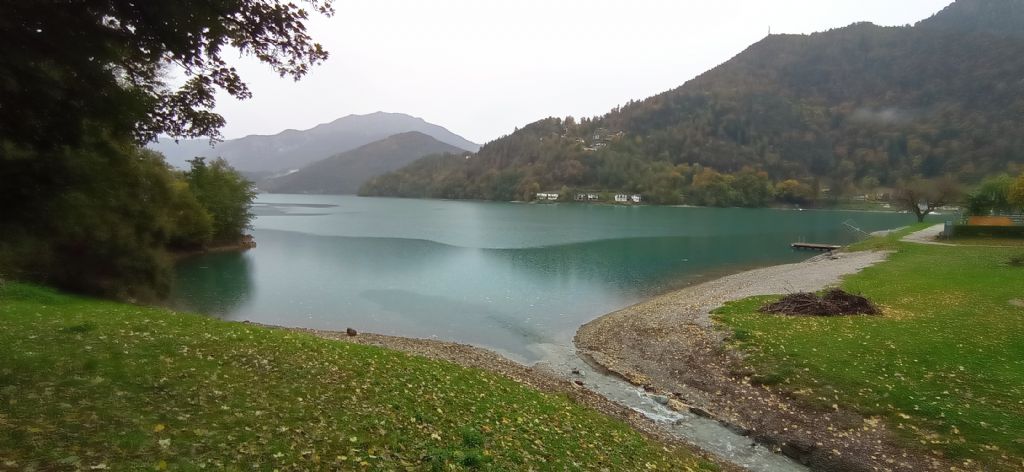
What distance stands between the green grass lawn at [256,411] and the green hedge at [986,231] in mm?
66852

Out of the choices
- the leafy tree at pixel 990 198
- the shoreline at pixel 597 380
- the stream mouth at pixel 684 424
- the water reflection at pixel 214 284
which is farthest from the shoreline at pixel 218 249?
the leafy tree at pixel 990 198

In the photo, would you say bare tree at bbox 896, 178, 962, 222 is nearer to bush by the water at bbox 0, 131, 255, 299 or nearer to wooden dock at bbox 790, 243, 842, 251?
wooden dock at bbox 790, 243, 842, 251

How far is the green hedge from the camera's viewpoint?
5541 cm

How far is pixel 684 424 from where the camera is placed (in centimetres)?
1619

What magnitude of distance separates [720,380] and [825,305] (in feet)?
33.9

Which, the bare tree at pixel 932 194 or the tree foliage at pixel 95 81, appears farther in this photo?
the bare tree at pixel 932 194

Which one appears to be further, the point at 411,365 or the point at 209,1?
the point at 411,365

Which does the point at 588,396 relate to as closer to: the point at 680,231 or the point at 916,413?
the point at 916,413

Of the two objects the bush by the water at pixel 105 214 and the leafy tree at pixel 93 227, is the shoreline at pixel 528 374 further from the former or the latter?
the bush by the water at pixel 105 214

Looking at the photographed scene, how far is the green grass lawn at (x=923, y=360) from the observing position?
13500 millimetres

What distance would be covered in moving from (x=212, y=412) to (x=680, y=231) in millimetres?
105633

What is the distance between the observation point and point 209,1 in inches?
347

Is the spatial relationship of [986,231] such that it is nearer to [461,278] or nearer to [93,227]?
[461,278]

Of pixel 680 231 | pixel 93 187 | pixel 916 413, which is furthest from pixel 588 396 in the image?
pixel 680 231
